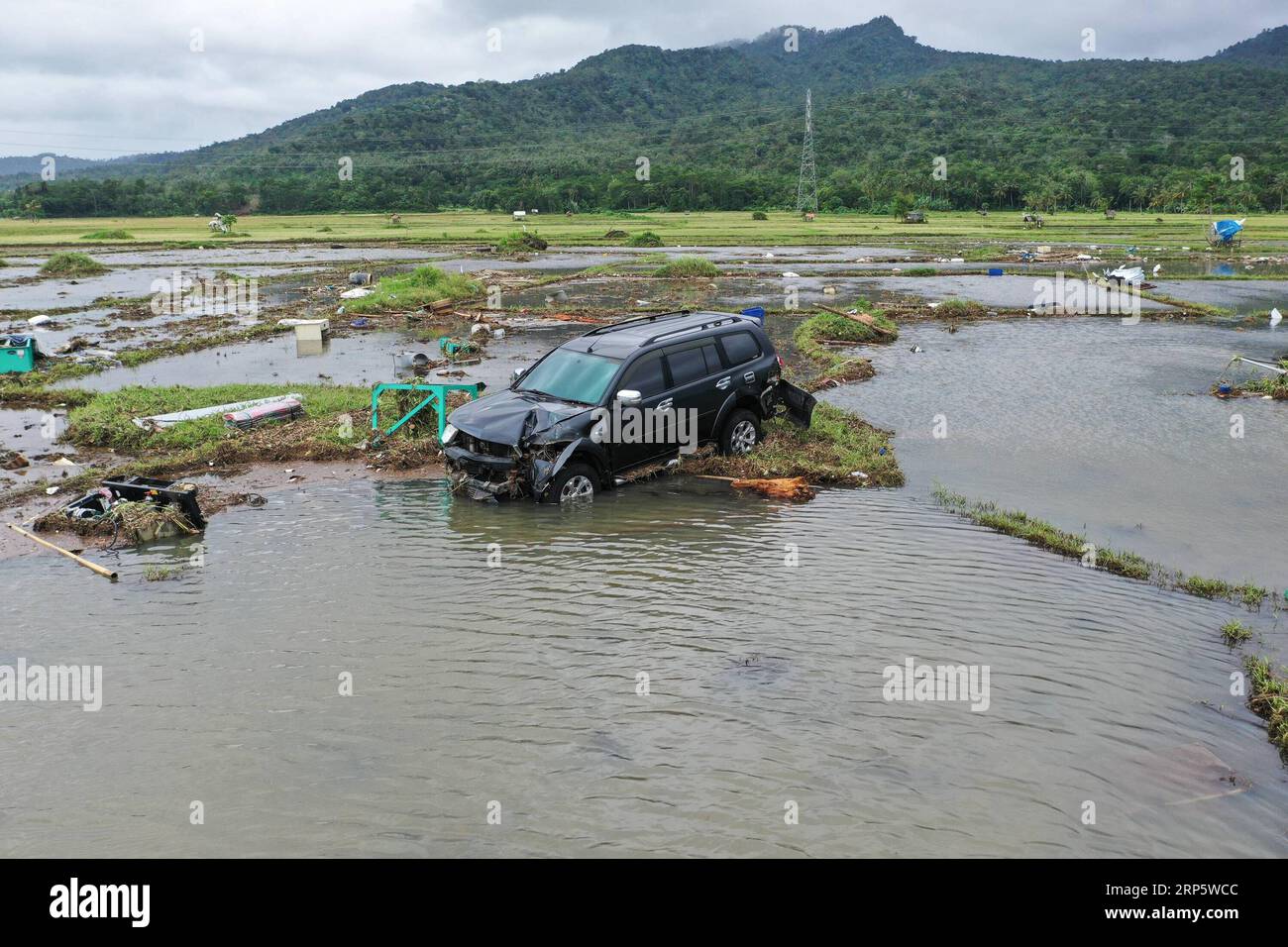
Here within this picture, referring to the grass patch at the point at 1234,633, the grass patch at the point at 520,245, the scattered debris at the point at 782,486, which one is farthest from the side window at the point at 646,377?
the grass patch at the point at 520,245

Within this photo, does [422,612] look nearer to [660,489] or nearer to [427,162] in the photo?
[660,489]

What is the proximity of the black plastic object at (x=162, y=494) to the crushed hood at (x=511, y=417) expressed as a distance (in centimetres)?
342

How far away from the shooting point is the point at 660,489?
13.1 meters

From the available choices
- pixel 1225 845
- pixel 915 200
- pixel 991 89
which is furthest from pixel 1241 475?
pixel 991 89

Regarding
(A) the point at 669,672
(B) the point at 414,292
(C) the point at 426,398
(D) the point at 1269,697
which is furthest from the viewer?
(B) the point at 414,292

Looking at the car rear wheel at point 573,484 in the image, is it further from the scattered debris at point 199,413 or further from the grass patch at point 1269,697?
the grass patch at point 1269,697

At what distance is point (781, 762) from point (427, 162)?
156083 millimetres

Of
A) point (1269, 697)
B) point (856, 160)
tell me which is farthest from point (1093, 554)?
point (856, 160)

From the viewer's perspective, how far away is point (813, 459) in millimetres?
14242

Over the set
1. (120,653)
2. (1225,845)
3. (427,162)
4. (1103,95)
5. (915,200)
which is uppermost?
(1103,95)

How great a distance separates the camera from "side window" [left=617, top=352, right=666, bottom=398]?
41.5 ft

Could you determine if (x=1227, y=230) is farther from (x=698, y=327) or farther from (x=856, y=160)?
(x=856, y=160)

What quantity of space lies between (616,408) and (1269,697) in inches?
316

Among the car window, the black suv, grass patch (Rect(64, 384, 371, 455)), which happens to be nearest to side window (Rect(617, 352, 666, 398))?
the black suv
